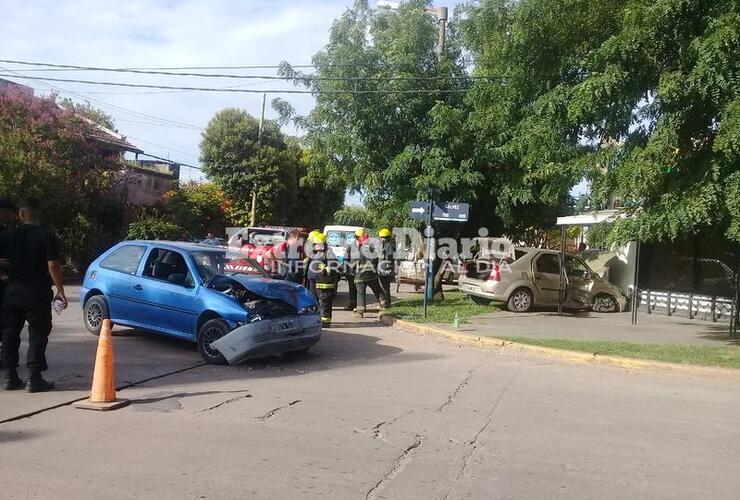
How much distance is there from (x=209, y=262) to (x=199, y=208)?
2343 centimetres

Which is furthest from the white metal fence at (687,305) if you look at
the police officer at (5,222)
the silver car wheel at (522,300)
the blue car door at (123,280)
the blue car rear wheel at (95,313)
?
the police officer at (5,222)

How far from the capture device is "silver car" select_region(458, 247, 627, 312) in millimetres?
16625

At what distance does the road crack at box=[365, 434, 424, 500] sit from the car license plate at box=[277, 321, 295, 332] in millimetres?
3380

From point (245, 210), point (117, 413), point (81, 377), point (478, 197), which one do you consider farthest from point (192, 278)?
point (245, 210)

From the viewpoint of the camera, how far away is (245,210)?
3594cm

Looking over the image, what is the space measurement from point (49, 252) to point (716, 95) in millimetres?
8814

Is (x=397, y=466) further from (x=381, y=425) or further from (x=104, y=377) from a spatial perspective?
(x=104, y=377)

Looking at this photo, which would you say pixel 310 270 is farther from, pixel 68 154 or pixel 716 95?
pixel 68 154

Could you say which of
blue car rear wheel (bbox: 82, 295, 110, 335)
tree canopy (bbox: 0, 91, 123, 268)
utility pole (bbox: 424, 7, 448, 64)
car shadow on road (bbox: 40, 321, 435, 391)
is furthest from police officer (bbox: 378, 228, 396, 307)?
tree canopy (bbox: 0, 91, 123, 268)

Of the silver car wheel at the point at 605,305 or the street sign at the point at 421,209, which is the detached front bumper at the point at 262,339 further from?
the silver car wheel at the point at 605,305

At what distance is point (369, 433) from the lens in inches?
246

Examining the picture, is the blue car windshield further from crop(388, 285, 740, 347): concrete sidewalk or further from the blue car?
crop(388, 285, 740, 347): concrete sidewalk

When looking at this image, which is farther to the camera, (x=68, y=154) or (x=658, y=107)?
(x=68, y=154)

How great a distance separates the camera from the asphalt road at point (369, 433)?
4918mm
